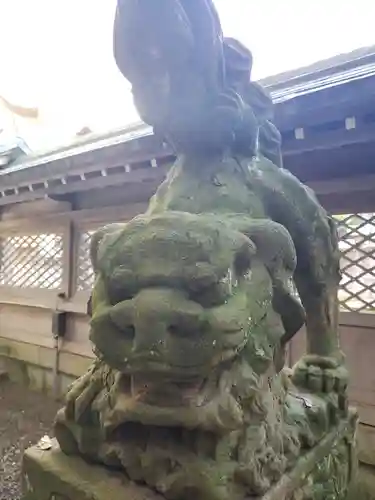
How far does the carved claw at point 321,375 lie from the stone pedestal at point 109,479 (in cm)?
17

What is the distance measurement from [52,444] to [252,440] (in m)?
0.56

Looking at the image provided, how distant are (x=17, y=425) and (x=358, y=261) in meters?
3.04

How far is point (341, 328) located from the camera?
3.05 m

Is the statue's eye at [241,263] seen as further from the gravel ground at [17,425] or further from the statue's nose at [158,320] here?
the gravel ground at [17,425]

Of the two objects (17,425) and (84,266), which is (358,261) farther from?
(17,425)

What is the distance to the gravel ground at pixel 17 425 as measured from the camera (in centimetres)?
298

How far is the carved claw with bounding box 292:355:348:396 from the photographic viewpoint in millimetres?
1608

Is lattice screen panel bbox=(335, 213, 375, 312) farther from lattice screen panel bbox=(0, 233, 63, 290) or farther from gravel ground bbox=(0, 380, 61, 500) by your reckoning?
lattice screen panel bbox=(0, 233, 63, 290)

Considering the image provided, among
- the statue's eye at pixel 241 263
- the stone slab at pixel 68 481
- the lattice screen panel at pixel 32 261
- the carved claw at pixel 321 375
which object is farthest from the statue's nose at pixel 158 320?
the lattice screen panel at pixel 32 261

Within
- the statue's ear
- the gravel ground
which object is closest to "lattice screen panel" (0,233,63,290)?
the gravel ground

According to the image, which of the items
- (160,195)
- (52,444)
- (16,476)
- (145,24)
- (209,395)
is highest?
(145,24)

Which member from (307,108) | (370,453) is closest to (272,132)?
(307,108)

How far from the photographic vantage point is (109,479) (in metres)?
1.08

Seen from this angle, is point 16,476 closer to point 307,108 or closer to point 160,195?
point 160,195
